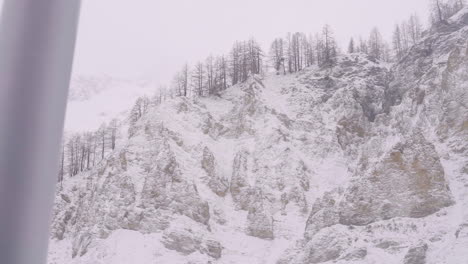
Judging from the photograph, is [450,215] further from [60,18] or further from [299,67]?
[299,67]

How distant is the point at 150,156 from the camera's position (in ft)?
110

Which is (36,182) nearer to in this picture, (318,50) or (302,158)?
(302,158)

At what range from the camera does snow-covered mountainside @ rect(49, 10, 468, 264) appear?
72.8 ft

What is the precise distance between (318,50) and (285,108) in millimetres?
22949

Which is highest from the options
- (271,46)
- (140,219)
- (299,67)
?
(271,46)

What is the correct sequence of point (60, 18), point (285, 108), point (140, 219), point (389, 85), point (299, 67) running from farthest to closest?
point (299, 67)
point (285, 108)
point (389, 85)
point (140, 219)
point (60, 18)

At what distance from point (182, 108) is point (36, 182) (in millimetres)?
39187

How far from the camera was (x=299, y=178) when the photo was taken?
32562mm

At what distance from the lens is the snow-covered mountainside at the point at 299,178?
72.8ft

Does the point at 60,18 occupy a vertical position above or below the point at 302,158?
below

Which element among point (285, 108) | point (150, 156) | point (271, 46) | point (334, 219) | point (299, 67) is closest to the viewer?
point (334, 219)

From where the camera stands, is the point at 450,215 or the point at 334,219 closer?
the point at 450,215

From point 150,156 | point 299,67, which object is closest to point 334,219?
point 150,156

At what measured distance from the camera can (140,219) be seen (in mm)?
27938
